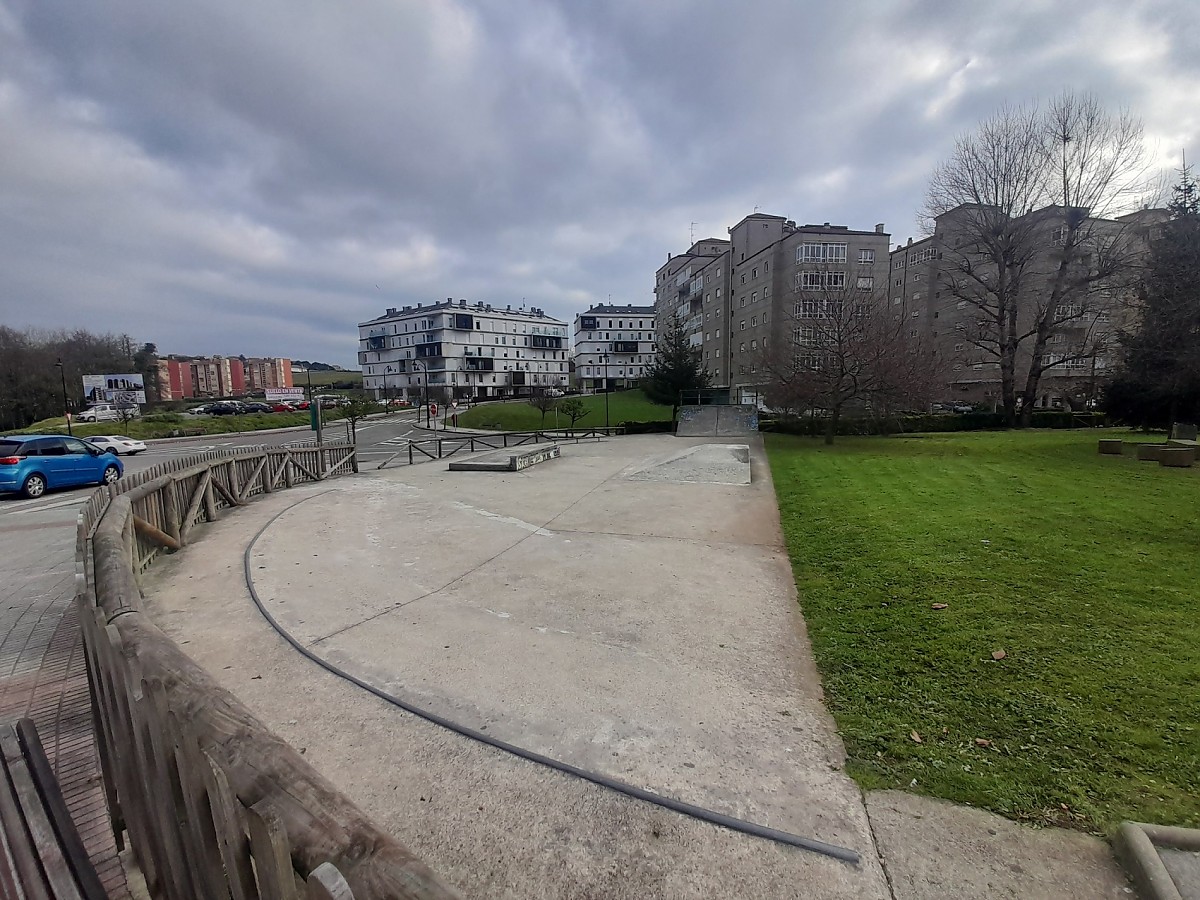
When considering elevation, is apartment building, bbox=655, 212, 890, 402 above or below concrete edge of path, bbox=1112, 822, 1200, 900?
above

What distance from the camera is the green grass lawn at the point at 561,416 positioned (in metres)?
43.8

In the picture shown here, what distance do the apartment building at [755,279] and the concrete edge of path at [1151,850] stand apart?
31.3m

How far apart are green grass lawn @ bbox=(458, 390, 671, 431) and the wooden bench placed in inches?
1520

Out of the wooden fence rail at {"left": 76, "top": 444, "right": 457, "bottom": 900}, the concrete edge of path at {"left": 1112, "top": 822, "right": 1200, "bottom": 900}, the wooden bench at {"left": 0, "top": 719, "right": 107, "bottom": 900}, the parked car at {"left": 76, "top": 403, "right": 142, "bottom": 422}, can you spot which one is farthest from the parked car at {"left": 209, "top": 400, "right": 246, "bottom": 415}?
the concrete edge of path at {"left": 1112, "top": 822, "right": 1200, "bottom": 900}

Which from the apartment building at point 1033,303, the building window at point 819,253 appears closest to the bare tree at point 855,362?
the apartment building at point 1033,303

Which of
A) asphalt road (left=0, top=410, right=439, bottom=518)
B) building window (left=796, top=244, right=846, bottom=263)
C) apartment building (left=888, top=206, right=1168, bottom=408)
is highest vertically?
building window (left=796, top=244, right=846, bottom=263)

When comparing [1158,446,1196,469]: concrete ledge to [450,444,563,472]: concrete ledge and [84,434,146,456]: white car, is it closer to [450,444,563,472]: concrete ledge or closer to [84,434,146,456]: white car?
[450,444,563,472]: concrete ledge

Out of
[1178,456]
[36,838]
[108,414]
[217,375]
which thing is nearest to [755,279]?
[1178,456]

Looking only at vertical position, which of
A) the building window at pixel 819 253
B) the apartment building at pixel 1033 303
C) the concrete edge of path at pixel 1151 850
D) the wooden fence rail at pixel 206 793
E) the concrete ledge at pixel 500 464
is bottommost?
the concrete ledge at pixel 500 464

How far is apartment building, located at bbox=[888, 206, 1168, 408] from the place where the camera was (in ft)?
89.1

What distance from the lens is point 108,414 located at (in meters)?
45.7

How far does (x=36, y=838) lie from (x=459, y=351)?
92.9m

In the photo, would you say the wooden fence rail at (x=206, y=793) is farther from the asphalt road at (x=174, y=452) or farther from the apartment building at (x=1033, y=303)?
the apartment building at (x=1033, y=303)

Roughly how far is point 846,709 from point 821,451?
19.4m
